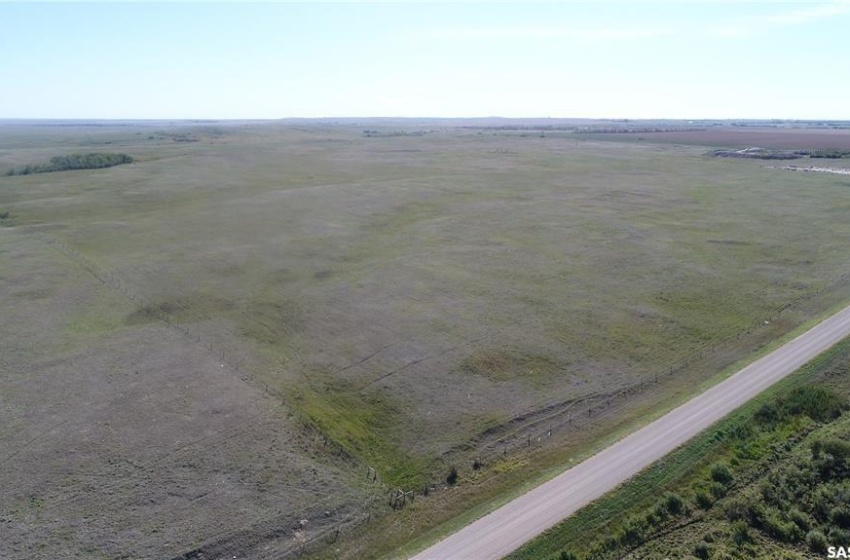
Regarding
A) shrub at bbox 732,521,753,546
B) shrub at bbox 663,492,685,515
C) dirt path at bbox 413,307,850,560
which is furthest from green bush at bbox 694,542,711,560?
dirt path at bbox 413,307,850,560

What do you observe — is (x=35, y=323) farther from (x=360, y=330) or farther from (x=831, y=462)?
(x=831, y=462)

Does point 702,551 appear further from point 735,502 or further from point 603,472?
point 603,472

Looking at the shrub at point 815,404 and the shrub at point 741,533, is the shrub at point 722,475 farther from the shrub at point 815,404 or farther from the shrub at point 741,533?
the shrub at point 815,404

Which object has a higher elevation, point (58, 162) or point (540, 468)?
point (58, 162)

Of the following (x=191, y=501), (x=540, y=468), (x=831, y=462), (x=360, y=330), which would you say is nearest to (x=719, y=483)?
(x=831, y=462)

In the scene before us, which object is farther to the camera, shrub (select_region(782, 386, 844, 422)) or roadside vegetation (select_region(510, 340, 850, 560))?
shrub (select_region(782, 386, 844, 422))

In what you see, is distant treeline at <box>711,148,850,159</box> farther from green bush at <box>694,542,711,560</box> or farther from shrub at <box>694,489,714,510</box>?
green bush at <box>694,542,711,560</box>

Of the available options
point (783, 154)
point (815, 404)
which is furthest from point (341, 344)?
point (783, 154)
